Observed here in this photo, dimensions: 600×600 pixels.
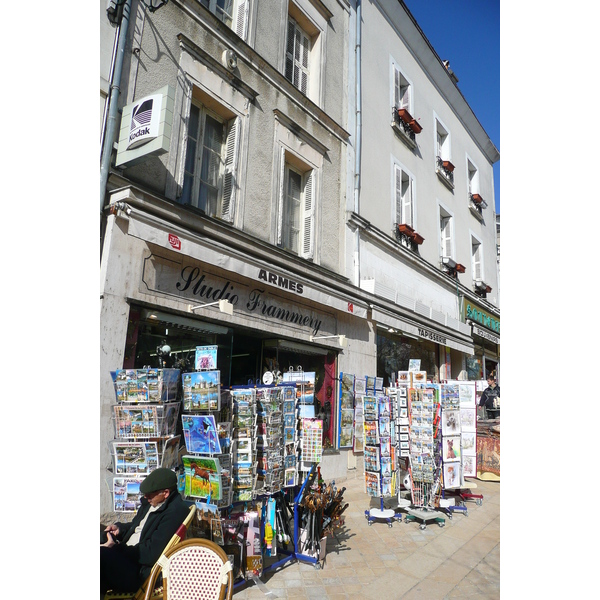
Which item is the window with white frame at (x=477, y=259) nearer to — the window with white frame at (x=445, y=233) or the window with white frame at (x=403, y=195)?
the window with white frame at (x=445, y=233)

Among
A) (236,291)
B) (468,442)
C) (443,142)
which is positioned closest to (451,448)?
(468,442)

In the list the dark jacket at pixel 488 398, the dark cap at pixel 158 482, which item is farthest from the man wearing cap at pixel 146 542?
the dark jacket at pixel 488 398

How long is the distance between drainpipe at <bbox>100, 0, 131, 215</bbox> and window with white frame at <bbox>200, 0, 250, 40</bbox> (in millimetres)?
2446

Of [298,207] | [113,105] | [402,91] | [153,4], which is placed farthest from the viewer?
[402,91]

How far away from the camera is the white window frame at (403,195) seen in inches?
523

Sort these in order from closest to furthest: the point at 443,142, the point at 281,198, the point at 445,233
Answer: the point at 281,198 → the point at 445,233 → the point at 443,142

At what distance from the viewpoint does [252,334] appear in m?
8.20

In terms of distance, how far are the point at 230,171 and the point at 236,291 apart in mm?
2072

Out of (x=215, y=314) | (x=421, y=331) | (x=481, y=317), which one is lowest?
(x=215, y=314)

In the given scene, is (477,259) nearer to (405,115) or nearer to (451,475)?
(405,115)

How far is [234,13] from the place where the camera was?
8.70 m

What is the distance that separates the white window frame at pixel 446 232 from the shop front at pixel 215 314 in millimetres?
7483

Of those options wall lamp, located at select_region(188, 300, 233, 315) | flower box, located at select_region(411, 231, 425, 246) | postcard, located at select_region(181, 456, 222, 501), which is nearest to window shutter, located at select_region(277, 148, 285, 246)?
wall lamp, located at select_region(188, 300, 233, 315)
